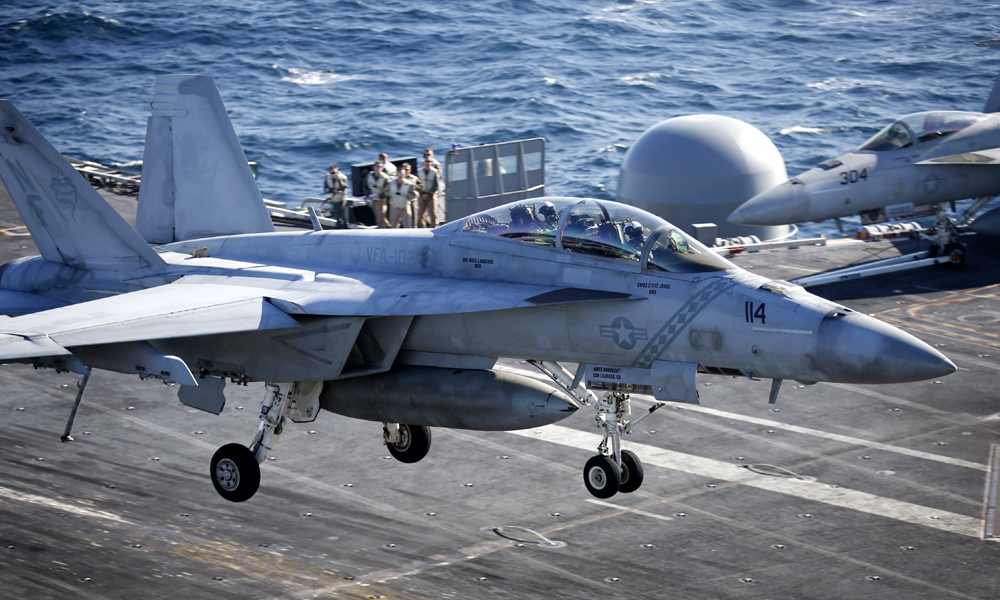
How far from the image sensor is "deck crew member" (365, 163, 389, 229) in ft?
109

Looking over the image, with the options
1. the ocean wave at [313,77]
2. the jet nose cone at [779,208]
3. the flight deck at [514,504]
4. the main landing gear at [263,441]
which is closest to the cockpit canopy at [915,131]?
the jet nose cone at [779,208]

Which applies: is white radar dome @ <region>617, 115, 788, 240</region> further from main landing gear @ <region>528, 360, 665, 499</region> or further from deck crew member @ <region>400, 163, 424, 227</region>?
main landing gear @ <region>528, 360, 665, 499</region>

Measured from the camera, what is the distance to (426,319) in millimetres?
15422

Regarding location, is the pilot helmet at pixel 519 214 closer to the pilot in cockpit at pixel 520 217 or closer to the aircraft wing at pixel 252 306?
the pilot in cockpit at pixel 520 217

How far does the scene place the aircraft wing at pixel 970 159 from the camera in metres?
31.5

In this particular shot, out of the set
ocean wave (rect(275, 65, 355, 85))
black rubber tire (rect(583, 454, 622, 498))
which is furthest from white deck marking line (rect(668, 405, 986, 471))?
ocean wave (rect(275, 65, 355, 85))

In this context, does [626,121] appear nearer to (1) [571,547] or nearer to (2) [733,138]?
(2) [733,138]

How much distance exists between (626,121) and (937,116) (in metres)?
39.2

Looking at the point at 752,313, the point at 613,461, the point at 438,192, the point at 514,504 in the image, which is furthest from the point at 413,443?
the point at 438,192

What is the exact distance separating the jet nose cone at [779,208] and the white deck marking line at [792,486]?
1236cm

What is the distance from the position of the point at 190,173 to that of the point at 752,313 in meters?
11.9

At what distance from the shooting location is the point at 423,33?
93375 mm

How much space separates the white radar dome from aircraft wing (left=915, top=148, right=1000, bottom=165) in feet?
21.8

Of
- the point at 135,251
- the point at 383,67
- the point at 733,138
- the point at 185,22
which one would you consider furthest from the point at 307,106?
the point at 135,251
